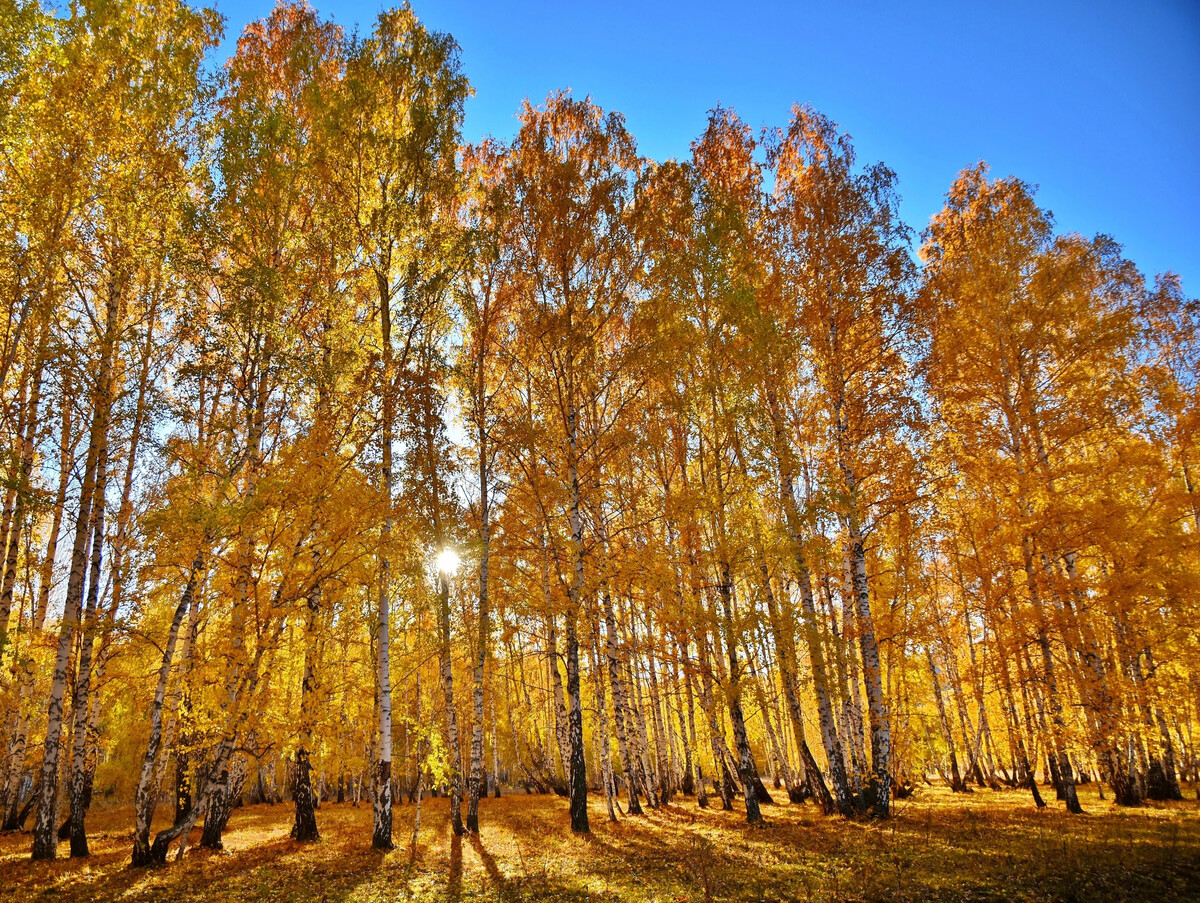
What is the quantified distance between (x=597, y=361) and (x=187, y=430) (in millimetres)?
8179

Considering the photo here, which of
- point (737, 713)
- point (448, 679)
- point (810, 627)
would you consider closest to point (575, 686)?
point (737, 713)

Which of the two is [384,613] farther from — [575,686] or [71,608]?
[71,608]

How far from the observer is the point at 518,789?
3731cm

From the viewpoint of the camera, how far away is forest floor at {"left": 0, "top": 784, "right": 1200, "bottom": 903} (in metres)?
6.41

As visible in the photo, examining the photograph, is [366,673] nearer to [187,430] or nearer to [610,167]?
[187,430]

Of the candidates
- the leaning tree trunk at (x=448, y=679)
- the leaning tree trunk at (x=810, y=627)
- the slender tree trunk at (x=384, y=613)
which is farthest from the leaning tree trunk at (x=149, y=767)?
the leaning tree trunk at (x=810, y=627)

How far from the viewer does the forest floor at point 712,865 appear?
6.41m

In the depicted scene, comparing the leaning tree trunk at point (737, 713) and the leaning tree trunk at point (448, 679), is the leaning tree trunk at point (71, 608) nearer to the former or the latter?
the leaning tree trunk at point (448, 679)

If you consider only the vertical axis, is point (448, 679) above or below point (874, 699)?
above

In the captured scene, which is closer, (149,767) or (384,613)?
(149,767)

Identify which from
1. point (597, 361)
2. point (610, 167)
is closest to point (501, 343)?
point (597, 361)

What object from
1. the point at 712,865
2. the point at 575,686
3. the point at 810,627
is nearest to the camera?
the point at 712,865

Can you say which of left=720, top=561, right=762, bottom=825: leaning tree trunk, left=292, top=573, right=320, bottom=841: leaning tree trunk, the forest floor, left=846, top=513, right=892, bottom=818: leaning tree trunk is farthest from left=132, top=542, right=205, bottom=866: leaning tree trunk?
left=846, top=513, right=892, bottom=818: leaning tree trunk

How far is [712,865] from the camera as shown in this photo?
777cm
